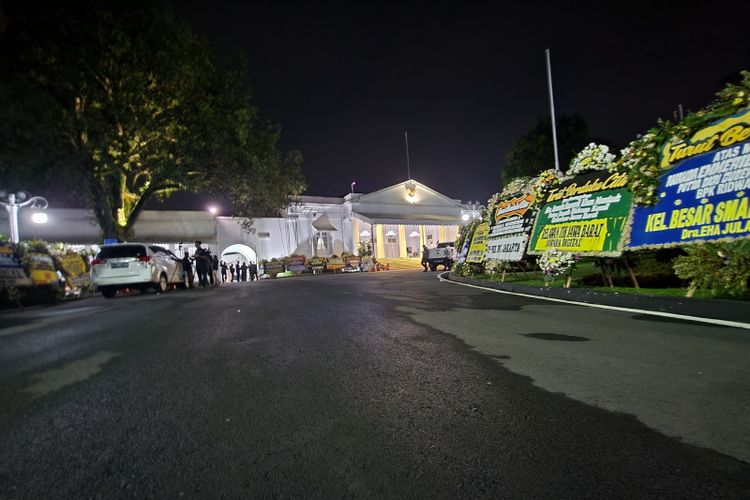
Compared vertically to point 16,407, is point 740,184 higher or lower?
higher

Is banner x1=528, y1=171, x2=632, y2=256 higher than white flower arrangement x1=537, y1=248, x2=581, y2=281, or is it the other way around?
banner x1=528, y1=171, x2=632, y2=256

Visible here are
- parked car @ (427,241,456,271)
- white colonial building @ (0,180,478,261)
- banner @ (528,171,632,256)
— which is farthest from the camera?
white colonial building @ (0,180,478,261)

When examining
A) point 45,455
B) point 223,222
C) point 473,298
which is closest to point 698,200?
point 473,298

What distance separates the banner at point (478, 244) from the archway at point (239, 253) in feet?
93.7

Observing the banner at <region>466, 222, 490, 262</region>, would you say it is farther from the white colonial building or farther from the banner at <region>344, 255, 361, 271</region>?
the white colonial building

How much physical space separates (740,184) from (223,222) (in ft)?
127

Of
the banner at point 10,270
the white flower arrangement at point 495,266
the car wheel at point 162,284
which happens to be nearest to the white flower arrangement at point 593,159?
the white flower arrangement at point 495,266

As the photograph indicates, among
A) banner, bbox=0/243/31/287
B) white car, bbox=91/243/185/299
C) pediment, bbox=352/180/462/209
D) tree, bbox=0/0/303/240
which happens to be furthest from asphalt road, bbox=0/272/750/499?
pediment, bbox=352/180/462/209

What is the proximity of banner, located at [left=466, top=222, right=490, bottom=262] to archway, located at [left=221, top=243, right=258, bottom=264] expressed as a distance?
1124 inches

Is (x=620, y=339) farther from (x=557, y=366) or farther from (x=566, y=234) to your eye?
(x=566, y=234)

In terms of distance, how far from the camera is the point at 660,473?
186cm

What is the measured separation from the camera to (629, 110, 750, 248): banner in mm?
5637

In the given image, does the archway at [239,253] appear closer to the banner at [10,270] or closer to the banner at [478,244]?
the banner at [10,270]

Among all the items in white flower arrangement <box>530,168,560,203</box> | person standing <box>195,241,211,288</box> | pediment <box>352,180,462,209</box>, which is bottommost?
person standing <box>195,241,211,288</box>
